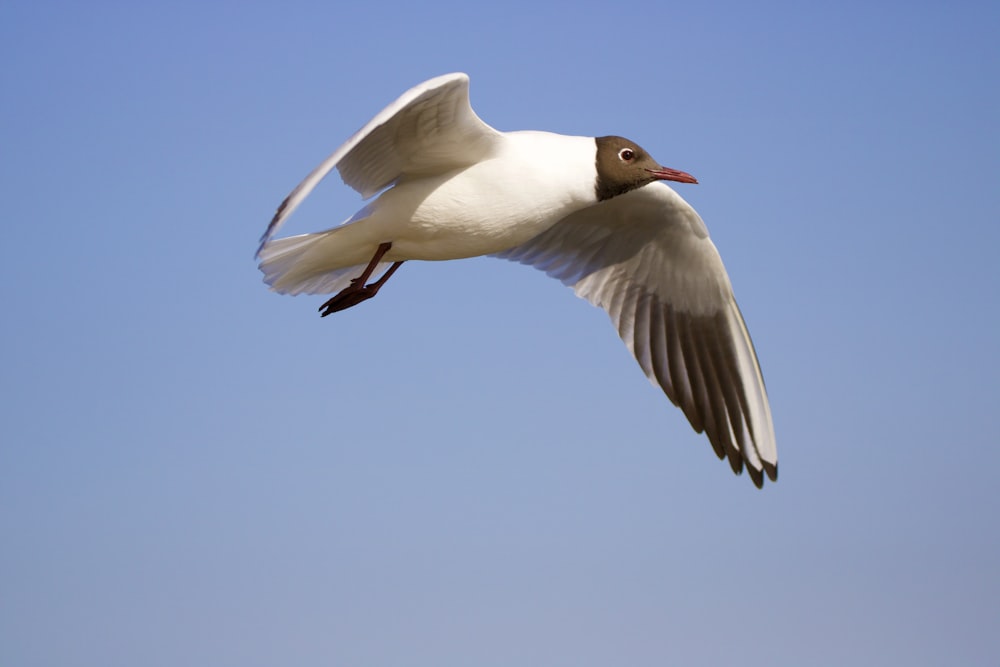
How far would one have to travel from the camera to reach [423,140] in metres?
5.43

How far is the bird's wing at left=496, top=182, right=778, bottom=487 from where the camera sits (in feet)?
22.7

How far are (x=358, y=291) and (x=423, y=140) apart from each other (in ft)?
2.53

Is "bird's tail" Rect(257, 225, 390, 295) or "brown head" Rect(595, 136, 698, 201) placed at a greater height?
"brown head" Rect(595, 136, 698, 201)

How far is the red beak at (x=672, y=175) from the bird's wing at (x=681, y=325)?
0.96 meters

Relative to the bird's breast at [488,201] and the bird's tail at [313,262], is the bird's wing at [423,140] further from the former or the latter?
the bird's tail at [313,262]

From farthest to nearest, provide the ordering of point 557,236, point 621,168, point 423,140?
point 557,236
point 621,168
point 423,140

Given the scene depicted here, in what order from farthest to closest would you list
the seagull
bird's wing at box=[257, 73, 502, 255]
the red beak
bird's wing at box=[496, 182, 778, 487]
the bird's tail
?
bird's wing at box=[496, 182, 778, 487] → the red beak → the bird's tail → the seagull → bird's wing at box=[257, 73, 502, 255]

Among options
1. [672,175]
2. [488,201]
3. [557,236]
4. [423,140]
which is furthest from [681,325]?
[423,140]

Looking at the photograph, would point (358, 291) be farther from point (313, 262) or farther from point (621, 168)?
point (621, 168)

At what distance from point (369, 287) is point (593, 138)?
1.25 m

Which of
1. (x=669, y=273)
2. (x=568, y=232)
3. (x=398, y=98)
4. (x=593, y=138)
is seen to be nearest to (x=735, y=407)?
(x=669, y=273)

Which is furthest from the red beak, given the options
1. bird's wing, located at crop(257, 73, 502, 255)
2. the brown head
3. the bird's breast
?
bird's wing, located at crop(257, 73, 502, 255)

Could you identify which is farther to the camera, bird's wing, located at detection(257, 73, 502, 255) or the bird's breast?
the bird's breast

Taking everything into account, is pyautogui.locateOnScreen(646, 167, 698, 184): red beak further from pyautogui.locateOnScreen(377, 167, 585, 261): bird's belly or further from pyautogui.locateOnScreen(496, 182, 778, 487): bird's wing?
pyautogui.locateOnScreen(496, 182, 778, 487): bird's wing
